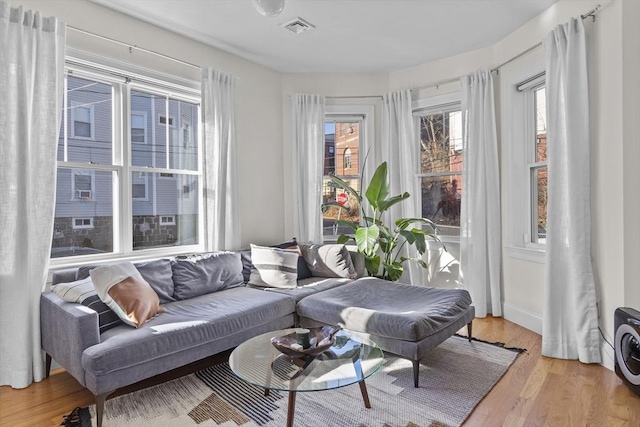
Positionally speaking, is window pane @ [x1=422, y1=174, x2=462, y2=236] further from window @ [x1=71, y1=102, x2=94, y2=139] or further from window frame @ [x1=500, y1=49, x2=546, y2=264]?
window @ [x1=71, y1=102, x2=94, y2=139]

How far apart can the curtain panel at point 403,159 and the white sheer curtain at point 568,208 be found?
5.29 feet

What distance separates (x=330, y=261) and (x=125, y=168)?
2039mm

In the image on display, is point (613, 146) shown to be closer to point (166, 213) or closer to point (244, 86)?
point (244, 86)

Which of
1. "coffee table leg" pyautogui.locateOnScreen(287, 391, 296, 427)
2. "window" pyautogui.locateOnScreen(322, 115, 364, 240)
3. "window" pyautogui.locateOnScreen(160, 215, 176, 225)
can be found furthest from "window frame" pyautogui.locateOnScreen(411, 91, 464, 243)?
"coffee table leg" pyautogui.locateOnScreen(287, 391, 296, 427)

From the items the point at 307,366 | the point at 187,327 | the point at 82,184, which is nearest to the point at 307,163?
the point at 82,184

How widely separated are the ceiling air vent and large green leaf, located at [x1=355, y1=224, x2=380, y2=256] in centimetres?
197

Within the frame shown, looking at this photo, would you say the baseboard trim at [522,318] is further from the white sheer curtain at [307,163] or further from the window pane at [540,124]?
the white sheer curtain at [307,163]

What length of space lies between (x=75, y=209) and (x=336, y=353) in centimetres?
237

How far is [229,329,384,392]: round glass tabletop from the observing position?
179cm

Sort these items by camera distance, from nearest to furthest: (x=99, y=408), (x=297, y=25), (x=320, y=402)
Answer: (x=99, y=408), (x=320, y=402), (x=297, y=25)

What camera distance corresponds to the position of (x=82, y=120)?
3.11 meters

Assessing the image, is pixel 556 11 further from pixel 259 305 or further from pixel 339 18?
pixel 259 305

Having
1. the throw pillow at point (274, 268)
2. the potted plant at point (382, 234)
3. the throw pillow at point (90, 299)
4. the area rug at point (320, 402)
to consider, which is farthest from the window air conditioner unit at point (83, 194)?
the potted plant at point (382, 234)

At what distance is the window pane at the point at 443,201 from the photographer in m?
4.43
